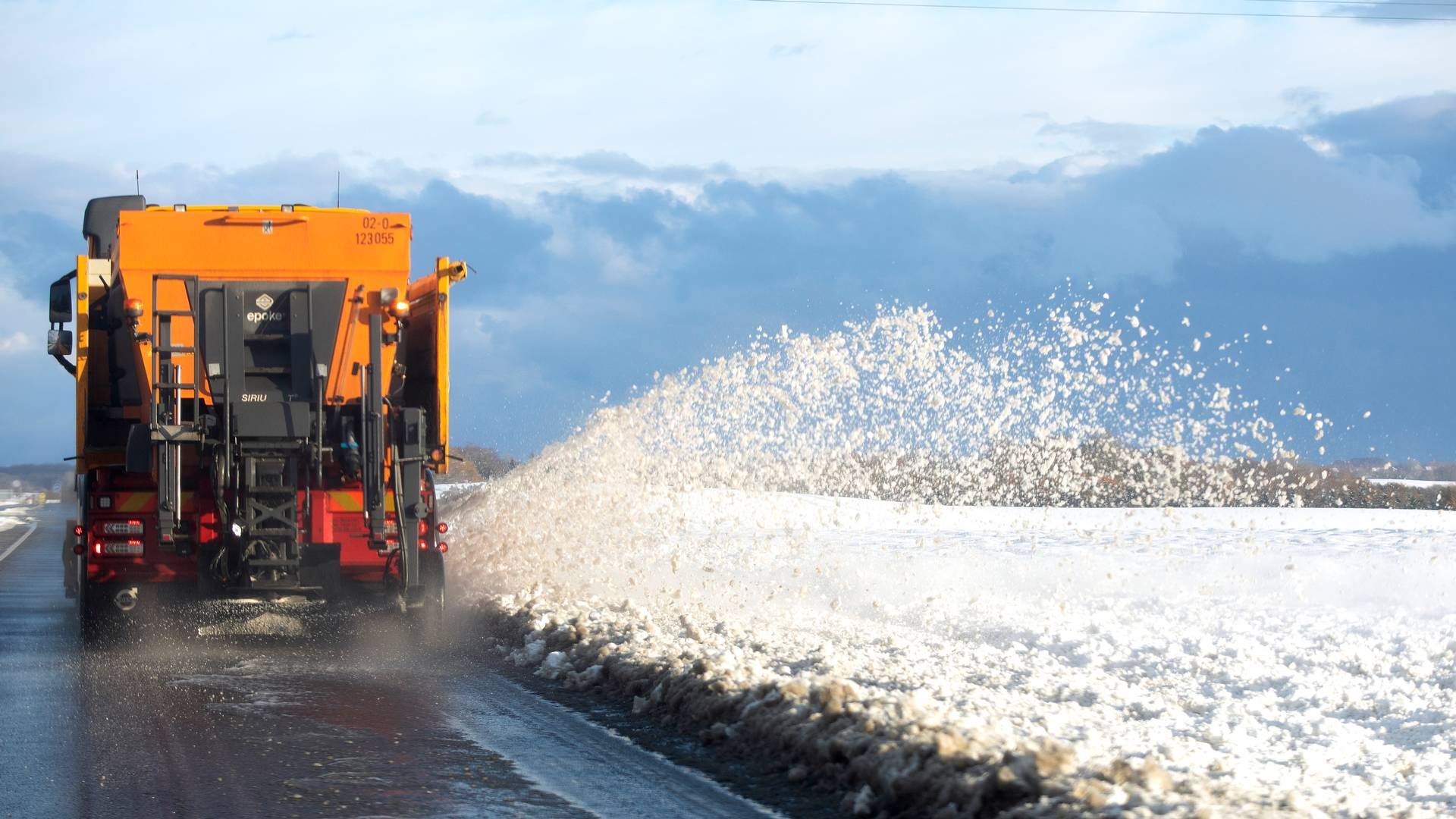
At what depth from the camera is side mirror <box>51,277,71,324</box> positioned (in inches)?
573

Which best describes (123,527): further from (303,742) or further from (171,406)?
(303,742)

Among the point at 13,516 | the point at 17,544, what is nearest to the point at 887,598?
the point at 17,544

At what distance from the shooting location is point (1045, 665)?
980 cm

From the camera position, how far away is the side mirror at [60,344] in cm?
1365

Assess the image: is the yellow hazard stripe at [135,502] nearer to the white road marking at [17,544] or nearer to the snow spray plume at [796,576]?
the snow spray plume at [796,576]

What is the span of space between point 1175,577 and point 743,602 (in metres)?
5.67

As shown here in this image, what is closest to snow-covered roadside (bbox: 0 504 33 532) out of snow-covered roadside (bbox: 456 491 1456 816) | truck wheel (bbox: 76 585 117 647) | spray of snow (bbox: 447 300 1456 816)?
spray of snow (bbox: 447 300 1456 816)

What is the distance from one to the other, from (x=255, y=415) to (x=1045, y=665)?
6448 millimetres

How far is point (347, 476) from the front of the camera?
479 inches

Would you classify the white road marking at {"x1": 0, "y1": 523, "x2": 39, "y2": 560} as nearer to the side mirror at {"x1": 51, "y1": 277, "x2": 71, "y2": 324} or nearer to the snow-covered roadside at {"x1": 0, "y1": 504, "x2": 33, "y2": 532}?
the snow-covered roadside at {"x1": 0, "y1": 504, "x2": 33, "y2": 532}

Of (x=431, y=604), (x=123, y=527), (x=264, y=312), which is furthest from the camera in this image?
(x=431, y=604)

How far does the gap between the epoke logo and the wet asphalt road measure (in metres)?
2.72

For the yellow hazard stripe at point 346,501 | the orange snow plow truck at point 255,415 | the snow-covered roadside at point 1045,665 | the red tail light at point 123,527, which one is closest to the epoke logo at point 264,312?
the orange snow plow truck at point 255,415

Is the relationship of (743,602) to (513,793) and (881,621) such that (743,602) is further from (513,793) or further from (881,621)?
(513,793)
